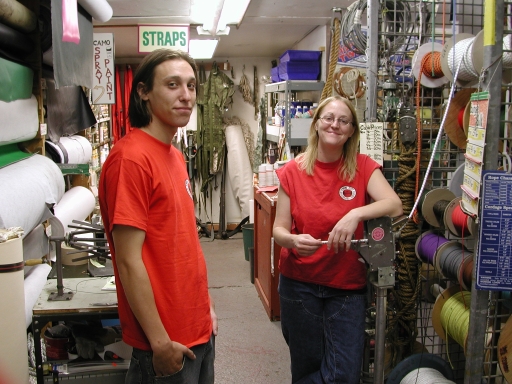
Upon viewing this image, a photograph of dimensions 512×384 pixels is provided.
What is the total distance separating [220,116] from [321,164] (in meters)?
5.24

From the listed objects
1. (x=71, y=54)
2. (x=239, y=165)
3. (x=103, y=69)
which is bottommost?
(x=239, y=165)

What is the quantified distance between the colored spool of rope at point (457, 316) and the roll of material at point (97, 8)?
292cm

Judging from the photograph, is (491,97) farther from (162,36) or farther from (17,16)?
(162,36)

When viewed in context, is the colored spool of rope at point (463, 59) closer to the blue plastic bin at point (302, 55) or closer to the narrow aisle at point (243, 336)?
the narrow aisle at point (243, 336)

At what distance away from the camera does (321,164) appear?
207cm

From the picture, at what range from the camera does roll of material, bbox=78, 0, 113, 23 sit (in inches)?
130

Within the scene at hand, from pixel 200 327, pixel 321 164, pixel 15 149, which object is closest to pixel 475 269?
pixel 321 164

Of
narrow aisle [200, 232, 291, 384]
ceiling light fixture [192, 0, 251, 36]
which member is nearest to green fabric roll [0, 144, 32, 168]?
narrow aisle [200, 232, 291, 384]

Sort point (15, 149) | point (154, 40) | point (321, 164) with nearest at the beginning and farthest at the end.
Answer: point (321, 164)
point (15, 149)
point (154, 40)

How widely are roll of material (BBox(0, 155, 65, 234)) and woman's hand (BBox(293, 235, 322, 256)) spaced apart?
1295 millimetres

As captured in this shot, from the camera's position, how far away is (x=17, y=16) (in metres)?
2.73

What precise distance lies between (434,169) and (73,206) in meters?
2.45

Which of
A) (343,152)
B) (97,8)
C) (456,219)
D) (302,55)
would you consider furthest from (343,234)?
(302,55)

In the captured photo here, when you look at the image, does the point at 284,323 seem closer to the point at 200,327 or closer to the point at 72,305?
the point at 200,327
